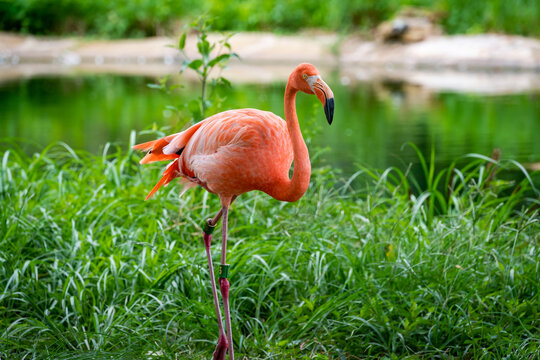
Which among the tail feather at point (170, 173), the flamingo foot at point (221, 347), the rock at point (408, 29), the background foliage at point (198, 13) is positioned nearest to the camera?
the flamingo foot at point (221, 347)

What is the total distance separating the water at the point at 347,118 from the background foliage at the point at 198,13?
21.8 feet

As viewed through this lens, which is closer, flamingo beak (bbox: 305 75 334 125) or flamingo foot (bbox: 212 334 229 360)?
flamingo beak (bbox: 305 75 334 125)

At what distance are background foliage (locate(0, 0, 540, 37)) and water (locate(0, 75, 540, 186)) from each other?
664 cm

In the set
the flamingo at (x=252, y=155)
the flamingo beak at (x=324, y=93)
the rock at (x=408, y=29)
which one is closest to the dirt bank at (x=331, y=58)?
the rock at (x=408, y=29)

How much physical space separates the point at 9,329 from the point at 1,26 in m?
20.7

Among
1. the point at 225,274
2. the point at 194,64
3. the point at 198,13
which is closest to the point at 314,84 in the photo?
the point at 225,274

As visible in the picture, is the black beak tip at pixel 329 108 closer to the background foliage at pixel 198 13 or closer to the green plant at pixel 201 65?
the green plant at pixel 201 65

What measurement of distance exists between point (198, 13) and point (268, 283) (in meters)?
18.9

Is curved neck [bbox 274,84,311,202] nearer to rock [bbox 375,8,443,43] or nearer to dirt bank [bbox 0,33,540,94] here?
dirt bank [bbox 0,33,540,94]

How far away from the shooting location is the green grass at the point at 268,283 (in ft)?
9.64

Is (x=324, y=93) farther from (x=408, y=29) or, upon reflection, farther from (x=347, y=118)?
(x=408, y=29)

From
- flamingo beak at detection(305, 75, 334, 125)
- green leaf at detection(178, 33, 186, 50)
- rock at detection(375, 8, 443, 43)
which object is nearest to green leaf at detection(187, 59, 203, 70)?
green leaf at detection(178, 33, 186, 50)

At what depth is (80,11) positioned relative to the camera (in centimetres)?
2191

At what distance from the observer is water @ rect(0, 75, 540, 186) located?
23.4 ft
